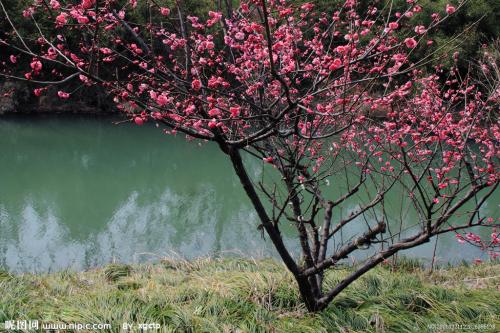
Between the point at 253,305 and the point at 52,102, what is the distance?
14.6 meters

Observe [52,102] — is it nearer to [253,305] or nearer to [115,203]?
[115,203]

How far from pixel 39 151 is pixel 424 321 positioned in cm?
1070

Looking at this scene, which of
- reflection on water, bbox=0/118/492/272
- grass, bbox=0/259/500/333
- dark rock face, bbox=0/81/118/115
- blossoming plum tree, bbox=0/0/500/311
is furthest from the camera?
dark rock face, bbox=0/81/118/115

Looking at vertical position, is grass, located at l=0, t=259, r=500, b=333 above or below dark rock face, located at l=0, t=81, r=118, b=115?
below

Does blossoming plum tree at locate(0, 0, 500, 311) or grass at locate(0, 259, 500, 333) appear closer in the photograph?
blossoming plum tree at locate(0, 0, 500, 311)

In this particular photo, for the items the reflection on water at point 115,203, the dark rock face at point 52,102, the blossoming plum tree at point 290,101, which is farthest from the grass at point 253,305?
the dark rock face at point 52,102

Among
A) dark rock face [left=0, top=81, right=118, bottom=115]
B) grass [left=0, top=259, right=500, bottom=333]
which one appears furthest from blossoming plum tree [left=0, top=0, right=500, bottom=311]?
dark rock face [left=0, top=81, right=118, bottom=115]

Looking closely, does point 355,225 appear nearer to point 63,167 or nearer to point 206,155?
point 206,155

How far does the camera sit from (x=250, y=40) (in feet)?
9.29

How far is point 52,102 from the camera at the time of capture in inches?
602

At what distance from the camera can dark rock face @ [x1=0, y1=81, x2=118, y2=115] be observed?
562 inches

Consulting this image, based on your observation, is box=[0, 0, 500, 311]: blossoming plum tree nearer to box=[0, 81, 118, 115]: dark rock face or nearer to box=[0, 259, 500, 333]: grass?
box=[0, 259, 500, 333]: grass

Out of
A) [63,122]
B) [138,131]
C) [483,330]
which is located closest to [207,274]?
[483,330]

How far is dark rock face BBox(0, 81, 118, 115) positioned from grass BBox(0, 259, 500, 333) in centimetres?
1241
